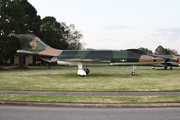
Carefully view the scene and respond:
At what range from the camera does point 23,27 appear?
35.1 metres

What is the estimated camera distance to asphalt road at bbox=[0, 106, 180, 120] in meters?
6.11

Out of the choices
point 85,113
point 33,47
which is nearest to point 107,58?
point 33,47

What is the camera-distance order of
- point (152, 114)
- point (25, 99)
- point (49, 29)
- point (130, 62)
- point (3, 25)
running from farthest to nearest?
point (49, 29)
point (3, 25)
point (130, 62)
point (25, 99)
point (152, 114)

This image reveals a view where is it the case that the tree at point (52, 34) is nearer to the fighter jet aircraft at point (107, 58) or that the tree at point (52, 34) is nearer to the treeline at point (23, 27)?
the treeline at point (23, 27)

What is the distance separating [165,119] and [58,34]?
2091 inches

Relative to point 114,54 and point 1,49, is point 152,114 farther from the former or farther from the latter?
point 1,49

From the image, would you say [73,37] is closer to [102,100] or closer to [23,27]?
[23,27]

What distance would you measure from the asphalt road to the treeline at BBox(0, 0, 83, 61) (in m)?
27.0


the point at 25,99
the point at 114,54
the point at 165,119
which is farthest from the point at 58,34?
the point at 165,119

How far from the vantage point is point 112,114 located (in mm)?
6516

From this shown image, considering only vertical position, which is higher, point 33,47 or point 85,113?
point 33,47

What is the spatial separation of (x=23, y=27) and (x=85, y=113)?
32586 millimetres

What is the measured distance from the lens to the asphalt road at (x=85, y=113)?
611 centimetres

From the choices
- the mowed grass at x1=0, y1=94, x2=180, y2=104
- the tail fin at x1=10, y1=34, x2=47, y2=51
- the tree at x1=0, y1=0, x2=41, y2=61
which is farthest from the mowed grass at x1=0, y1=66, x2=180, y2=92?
the tree at x1=0, y1=0, x2=41, y2=61
